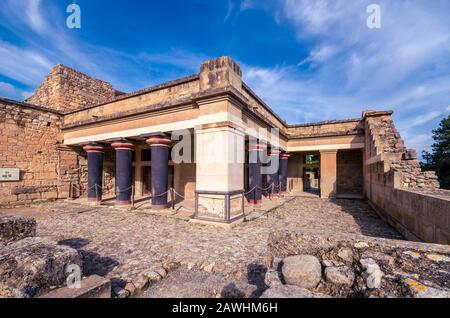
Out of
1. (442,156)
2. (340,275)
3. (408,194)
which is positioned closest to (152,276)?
(340,275)

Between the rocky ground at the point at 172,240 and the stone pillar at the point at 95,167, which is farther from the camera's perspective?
the stone pillar at the point at 95,167

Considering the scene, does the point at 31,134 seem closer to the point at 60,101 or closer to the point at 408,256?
the point at 60,101

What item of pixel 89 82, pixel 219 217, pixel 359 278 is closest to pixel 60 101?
pixel 89 82

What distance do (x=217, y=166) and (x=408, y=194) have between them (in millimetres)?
4589

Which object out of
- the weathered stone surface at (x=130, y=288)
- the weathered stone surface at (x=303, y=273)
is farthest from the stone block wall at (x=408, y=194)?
the weathered stone surface at (x=130, y=288)

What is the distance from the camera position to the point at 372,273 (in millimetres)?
1841

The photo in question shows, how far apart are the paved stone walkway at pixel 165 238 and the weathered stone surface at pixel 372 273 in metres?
1.67

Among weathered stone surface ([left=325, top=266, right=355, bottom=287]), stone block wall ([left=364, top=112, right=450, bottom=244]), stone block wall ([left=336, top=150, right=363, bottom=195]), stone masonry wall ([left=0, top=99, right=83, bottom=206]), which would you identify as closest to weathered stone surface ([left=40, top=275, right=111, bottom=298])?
weathered stone surface ([left=325, top=266, right=355, bottom=287])

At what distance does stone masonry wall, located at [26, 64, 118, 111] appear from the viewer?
11.6m

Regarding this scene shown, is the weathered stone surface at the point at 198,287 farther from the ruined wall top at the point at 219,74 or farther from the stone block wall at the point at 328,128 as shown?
the stone block wall at the point at 328,128

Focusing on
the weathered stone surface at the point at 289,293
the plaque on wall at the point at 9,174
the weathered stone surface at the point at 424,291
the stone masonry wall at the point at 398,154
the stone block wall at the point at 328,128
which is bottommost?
the weathered stone surface at the point at 289,293

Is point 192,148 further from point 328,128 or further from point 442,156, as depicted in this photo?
point 442,156

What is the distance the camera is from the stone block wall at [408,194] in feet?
11.1
